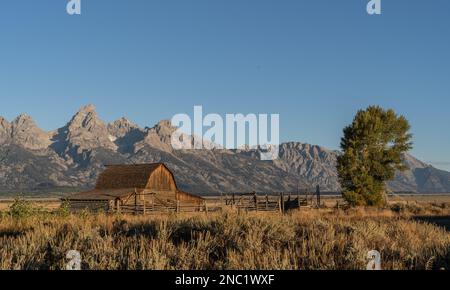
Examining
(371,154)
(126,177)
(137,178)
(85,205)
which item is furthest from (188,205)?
(371,154)

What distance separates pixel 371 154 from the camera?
4862 cm

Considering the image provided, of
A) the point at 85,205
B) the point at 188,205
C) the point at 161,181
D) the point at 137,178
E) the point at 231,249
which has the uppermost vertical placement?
the point at 137,178

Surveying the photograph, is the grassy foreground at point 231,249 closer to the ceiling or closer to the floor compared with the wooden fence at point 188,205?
closer to the ceiling

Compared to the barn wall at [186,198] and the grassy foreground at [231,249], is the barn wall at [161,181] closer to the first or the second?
the barn wall at [186,198]

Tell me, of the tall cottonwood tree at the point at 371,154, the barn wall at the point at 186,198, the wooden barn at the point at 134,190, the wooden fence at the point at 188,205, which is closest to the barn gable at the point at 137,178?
the wooden barn at the point at 134,190

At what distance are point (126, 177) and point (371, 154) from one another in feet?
94.1

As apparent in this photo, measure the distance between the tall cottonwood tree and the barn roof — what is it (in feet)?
78.0

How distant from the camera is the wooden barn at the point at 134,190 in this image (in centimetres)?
5347

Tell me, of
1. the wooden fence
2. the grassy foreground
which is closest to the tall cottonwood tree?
the wooden fence

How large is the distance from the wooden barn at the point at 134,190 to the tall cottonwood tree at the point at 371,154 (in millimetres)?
15570

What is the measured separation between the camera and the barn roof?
60.5m

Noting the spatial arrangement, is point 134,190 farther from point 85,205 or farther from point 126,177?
point 126,177
